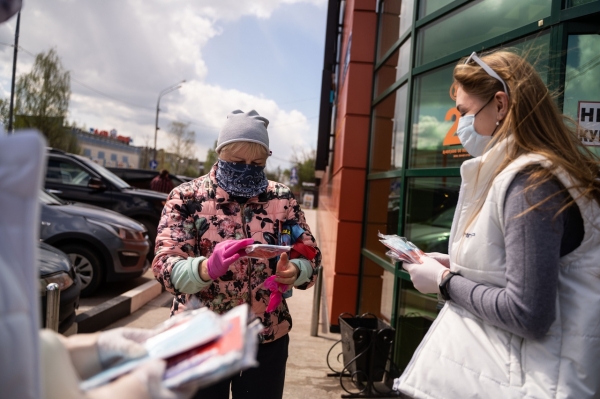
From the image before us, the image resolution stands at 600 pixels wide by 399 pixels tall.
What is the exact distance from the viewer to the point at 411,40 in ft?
14.4

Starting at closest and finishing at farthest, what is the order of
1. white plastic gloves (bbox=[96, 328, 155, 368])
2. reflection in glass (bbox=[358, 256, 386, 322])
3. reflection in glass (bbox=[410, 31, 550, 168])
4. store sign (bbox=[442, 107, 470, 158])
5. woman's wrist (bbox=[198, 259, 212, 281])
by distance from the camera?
white plastic gloves (bbox=[96, 328, 155, 368])
woman's wrist (bbox=[198, 259, 212, 281])
store sign (bbox=[442, 107, 470, 158])
reflection in glass (bbox=[410, 31, 550, 168])
reflection in glass (bbox=[358, 256, 386, 322])

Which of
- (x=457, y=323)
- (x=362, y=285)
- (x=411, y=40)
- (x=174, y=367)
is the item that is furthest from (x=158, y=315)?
(x=174, y=367)

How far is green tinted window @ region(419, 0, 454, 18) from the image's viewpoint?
404 cm

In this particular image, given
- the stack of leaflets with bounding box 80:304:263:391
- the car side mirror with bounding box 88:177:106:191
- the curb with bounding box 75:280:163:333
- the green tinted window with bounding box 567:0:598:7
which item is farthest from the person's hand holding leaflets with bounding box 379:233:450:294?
the car side mirror with bounding box 88:177:106:191

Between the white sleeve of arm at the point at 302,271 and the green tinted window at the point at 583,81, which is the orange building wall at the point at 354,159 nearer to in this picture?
the green tinted window at the point at 583,81

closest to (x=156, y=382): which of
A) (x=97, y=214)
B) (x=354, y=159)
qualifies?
(x=354, y=159)

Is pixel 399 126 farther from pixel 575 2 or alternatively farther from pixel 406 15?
pixel 575 2

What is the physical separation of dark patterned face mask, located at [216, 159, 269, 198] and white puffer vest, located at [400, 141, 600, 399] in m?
0.96

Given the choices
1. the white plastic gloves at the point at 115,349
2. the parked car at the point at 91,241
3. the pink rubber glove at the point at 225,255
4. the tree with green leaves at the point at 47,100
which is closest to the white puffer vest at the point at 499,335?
the pink rubber glove at the point at 225,255

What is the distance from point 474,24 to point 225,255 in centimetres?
283

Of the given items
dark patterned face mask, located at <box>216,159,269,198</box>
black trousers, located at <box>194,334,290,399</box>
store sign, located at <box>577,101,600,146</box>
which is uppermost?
store sign, located at <box>577,101,600,146</box>

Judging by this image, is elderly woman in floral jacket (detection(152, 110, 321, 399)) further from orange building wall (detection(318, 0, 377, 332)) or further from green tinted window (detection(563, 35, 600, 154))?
orange building wall (detection(318, 0, 377, 332))

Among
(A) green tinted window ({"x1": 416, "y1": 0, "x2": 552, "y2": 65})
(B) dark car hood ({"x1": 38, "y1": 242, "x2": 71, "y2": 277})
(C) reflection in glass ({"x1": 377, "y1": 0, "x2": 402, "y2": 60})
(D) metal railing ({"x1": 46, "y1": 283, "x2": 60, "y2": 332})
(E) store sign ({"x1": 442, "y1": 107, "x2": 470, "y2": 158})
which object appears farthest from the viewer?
(C) reflection in glass ({"x1": 377, "y1": 0, "x2": 402, "y2": 60})

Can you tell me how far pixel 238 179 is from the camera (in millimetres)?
2182
